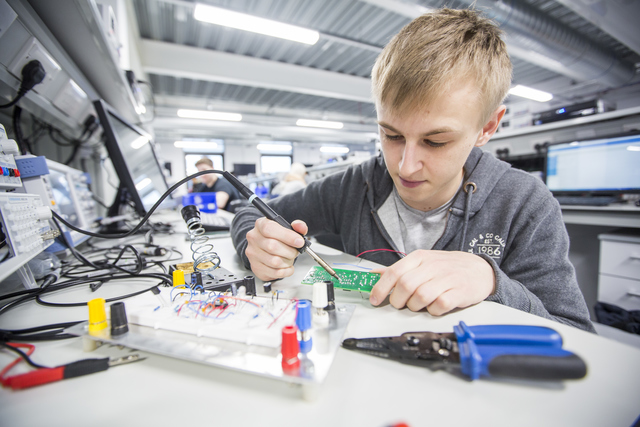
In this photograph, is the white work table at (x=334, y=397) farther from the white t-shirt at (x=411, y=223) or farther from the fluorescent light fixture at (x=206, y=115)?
the fluorescent light fixture at (x=206, y=115)

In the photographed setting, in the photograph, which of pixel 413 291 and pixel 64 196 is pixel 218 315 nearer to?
pixel 413 291

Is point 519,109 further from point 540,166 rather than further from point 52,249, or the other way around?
point 52,249

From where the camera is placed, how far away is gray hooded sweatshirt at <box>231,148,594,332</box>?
0.58 meters

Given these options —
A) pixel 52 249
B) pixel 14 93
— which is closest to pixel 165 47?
pixel 14 93

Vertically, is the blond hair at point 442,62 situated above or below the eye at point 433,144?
above

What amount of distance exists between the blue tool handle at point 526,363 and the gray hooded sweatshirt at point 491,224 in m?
0.21

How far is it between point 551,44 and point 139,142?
4.49 metres

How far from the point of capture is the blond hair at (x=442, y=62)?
0.61 meters

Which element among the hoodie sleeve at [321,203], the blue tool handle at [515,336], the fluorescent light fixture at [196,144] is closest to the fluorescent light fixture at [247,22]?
the hoodie sleeve at [321,203]

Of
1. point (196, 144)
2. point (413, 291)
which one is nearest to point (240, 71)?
point (413, 291)

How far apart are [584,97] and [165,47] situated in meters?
8.80

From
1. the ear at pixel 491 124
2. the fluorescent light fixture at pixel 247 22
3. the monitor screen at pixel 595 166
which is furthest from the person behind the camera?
the fluorescent light fixture at pixel 247 22

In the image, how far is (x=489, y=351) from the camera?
0.87ft

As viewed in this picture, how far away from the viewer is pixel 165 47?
3.84m
